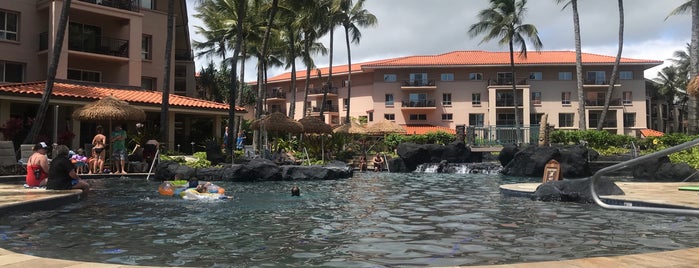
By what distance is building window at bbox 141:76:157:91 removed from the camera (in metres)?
31.8

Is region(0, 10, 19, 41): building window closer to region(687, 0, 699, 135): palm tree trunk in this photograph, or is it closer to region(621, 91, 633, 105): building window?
region(687, 0, 699, 135): palm tree trunk

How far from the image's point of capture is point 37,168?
38.4 feet

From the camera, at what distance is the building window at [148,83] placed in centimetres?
3177

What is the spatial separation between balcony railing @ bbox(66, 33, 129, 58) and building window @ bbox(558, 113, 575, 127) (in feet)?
149

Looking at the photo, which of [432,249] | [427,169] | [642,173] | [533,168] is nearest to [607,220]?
[432,249]

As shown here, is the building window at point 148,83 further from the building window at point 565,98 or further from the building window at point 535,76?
the building window at point 565,98

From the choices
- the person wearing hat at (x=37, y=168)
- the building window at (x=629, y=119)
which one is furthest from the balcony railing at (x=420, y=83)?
the person wearing hat at (x=37, y=168)

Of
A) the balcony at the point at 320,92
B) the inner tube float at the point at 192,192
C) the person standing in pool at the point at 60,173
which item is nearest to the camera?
the person standing in pool at the point at 60,173

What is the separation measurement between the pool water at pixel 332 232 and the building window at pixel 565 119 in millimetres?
49181

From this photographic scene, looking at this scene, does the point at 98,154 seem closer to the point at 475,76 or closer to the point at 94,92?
the point at 94,92

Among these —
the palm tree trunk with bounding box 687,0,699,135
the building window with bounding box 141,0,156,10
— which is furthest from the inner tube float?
the palm tree trunk with bounding box 687,0,699,135

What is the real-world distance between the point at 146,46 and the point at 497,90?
1501 inches

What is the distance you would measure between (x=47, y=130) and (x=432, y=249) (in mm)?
24194

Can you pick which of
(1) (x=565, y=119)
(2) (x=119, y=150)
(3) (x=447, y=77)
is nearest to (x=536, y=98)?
(1) (x=565, y=119)
